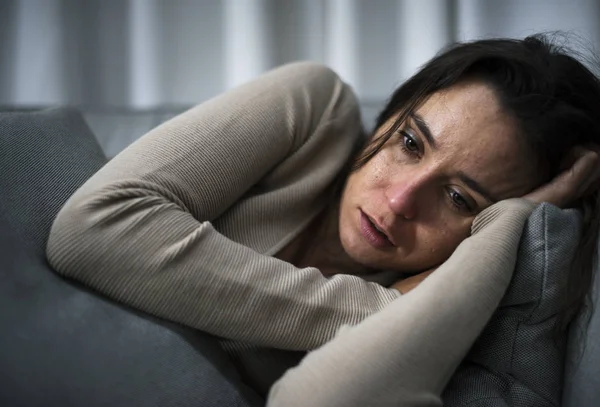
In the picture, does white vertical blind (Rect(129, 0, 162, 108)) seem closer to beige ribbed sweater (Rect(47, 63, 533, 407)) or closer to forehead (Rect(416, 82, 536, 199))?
beige ribbed sweater (Rect(47, 63, 533, 407))

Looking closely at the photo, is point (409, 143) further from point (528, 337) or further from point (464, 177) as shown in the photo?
point (528, 337)

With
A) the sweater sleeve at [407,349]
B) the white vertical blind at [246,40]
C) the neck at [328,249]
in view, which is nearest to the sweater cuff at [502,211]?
the sweater sleeve at [407,349]

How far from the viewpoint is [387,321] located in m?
0.70

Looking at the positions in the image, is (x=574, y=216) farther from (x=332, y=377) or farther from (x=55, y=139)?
(x=55, y=139)

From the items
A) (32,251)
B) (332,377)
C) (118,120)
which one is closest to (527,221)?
(332,377)

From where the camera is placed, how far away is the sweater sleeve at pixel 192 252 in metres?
0.72

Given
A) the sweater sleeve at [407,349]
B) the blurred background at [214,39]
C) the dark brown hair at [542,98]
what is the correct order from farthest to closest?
the blurred background at [214,39] → the dark brown hair at [542,98] → the sweater sleeve at [407,349]

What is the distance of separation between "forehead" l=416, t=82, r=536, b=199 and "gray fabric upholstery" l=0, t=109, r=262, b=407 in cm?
46

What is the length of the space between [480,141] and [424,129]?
89 millimetres

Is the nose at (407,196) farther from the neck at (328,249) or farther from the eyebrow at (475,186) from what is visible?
the neck at (328,249)

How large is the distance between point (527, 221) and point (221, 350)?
0.49m

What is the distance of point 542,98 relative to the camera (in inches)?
37.1

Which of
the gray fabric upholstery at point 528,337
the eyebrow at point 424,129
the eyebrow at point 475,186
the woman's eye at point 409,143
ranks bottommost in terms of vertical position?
the gray fabric upholstery at point 528,337

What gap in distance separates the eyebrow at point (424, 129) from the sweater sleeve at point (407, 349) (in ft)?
0.70
